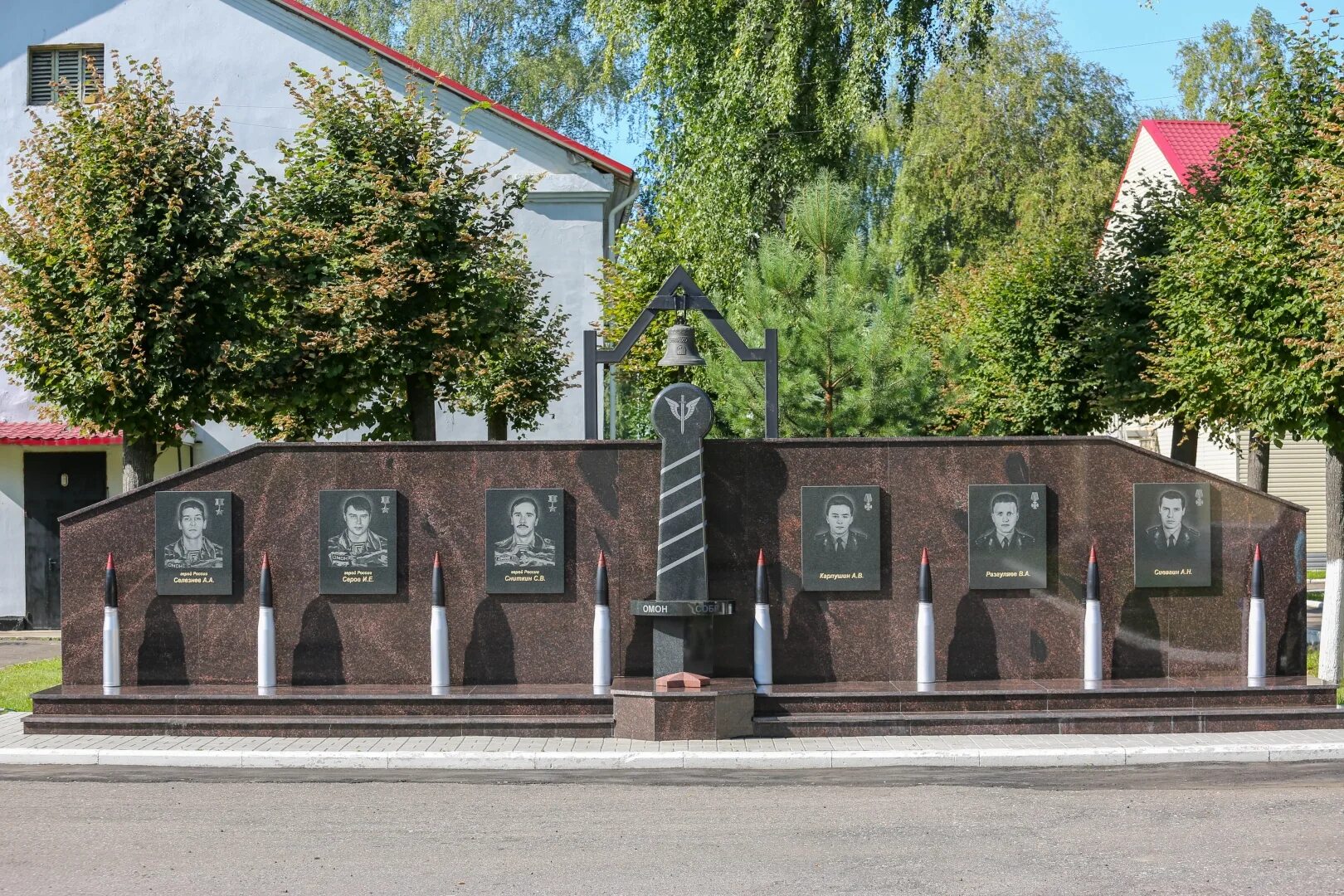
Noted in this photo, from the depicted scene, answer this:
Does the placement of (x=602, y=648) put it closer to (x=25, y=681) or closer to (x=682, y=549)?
(x=682, y=549)

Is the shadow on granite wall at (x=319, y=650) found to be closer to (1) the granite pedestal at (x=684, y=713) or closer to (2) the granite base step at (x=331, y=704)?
(2) the granite base step at (x=331, y=704)

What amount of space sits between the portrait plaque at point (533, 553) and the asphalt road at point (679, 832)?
91.6 inches

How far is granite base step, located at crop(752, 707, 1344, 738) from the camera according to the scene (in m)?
11.3

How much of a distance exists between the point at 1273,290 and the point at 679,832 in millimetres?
9736

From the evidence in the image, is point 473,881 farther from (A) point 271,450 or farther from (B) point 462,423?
(B) point 462,423

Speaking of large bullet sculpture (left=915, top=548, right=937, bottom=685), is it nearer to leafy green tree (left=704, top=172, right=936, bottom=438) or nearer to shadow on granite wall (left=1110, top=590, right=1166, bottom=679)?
shadow on granite wall (left=1110, top=590, right=1166, bottom=679)

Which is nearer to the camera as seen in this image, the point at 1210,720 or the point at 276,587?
the point at 1210,720

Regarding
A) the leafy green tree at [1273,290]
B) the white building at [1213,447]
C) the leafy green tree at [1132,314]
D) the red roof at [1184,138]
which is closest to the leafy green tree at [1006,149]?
the white building at [1213,447]

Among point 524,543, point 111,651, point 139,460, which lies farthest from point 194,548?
point 139,460

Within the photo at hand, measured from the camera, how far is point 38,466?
22594 mm

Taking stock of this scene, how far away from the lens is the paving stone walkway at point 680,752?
10.4 m

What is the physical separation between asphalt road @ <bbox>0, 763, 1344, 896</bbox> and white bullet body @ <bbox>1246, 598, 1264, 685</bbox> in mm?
1657

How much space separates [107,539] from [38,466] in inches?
447

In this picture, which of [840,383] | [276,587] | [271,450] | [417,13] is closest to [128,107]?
[271,450]
